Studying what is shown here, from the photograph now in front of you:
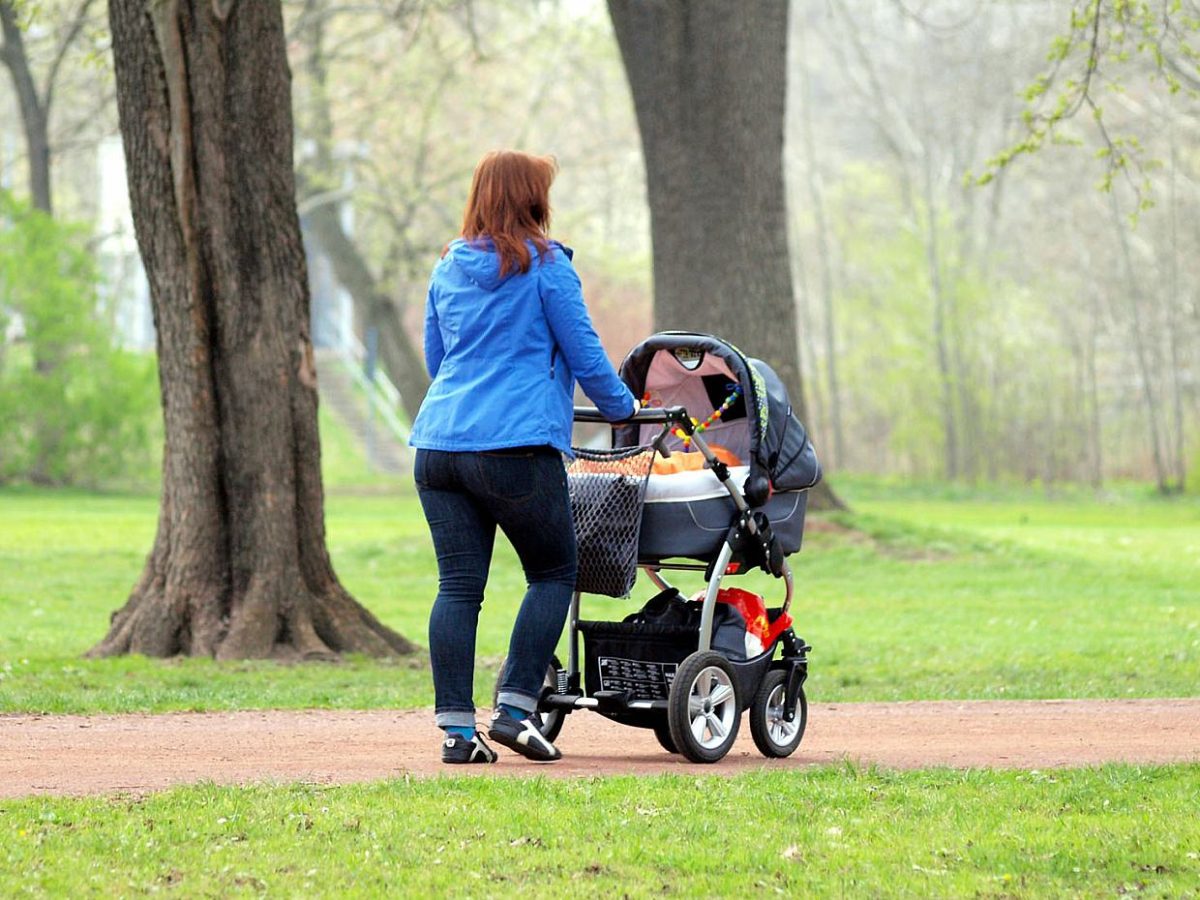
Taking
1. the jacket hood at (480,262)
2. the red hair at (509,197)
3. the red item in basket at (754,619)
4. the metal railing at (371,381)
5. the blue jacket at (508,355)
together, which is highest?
the metal railing at (371,381)

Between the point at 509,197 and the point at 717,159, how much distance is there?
14242mm

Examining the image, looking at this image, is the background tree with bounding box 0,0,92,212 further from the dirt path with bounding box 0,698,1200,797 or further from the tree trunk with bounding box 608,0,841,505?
the dirt path with bounding box 0,698,1200,797

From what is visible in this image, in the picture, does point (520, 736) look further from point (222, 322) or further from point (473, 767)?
point (222, 322)

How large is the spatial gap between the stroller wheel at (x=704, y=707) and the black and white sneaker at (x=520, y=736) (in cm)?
48

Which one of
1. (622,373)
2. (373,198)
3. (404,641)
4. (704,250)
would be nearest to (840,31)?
(373,198)

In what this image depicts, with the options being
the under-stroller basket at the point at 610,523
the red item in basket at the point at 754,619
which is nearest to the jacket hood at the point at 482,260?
the under-stroller basket at the point at 610,523

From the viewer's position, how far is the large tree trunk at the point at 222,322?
11328 mm

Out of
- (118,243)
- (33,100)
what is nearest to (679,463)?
(33,100)

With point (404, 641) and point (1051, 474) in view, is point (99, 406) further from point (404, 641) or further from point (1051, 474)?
point (404, 641)

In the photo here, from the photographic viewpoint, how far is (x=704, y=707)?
743 cm

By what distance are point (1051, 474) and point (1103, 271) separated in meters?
6.17

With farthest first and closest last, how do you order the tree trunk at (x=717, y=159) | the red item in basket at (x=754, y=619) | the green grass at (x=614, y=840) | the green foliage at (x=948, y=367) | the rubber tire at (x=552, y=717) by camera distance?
the green foliage at (x=948, y=367), the tree trunk at (x=717, y=159), the rubber tire at (x=552, y=717), the red item in basket at (x=754, y=619), the green grass at (x=614, y=840)

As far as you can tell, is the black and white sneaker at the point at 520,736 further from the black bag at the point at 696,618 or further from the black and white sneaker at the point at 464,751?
the black bag at the point at 696,618

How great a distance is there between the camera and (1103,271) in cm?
4241
